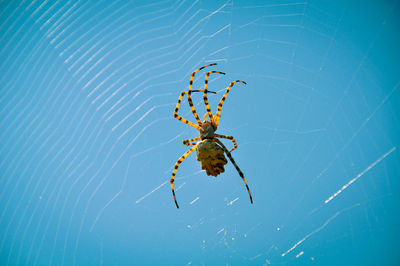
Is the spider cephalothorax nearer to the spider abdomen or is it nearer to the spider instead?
the spider

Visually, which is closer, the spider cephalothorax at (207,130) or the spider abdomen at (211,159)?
the spider abdomen at (211,159)

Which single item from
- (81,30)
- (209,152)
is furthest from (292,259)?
(81,30)

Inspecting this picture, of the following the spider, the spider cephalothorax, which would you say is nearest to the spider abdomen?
the spider

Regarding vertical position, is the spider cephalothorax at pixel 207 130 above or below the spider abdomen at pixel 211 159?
above

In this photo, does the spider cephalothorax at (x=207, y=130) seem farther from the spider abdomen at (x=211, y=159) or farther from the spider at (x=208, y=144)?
the spider abdomen at (x=211, y=159)

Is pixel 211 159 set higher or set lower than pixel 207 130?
lower

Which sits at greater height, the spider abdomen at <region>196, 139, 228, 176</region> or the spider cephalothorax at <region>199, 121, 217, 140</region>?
the spider cephalothorax at <region>199, 121, 217, 140</region>

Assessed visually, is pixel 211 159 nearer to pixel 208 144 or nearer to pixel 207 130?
pixel 208 144

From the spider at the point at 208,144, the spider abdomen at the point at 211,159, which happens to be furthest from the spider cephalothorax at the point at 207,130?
the spider abdomen at the point at 211,159

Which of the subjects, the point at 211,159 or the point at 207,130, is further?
the point at 207,130

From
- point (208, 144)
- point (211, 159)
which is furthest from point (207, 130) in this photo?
point (211, 159)
